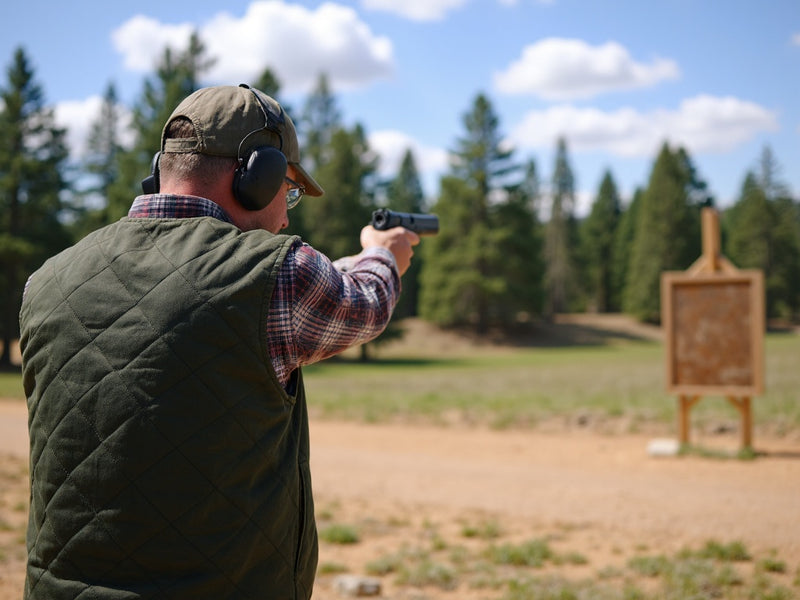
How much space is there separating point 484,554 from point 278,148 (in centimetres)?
466

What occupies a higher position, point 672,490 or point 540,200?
point 540,200

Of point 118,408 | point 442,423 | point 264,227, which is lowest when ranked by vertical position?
point 442,423

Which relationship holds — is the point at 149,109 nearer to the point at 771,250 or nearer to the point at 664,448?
the point at 664,448

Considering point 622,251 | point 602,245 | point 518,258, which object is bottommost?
point 518,258

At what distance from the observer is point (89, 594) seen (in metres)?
1.72

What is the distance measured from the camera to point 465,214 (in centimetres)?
5216

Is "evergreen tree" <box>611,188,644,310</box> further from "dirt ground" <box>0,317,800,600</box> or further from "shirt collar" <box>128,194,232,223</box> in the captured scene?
"shirt collar" <box>128,194,232,223</box>

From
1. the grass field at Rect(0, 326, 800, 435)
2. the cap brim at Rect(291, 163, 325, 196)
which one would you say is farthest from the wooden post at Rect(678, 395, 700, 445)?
the cap brim at Rect(291, 163, 325, 196)

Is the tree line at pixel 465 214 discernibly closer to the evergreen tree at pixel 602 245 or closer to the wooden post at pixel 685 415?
the evergreen tree at pixel 602 245

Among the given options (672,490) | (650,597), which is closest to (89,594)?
(650,597)

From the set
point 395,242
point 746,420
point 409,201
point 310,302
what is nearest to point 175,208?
point 310,302

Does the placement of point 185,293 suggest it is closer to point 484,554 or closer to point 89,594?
point 89,594

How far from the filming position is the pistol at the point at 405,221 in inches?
96.2

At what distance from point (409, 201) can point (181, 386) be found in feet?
202
